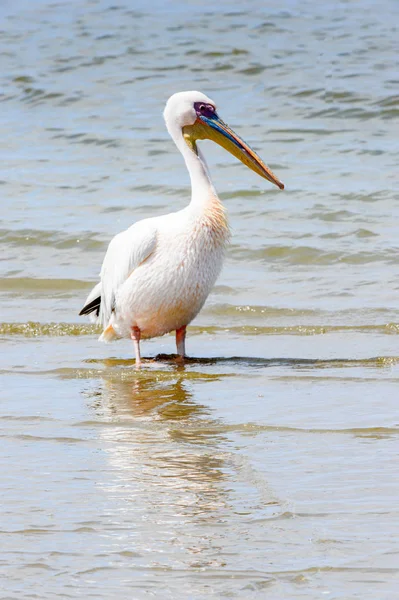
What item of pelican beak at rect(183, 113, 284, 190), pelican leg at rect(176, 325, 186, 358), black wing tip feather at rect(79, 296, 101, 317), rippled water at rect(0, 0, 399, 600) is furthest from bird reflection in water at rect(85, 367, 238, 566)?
pelican beak at rect(183, 113, 284, 190)

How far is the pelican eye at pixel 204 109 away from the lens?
21.4 ft

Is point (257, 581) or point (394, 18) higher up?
point (394, 18)

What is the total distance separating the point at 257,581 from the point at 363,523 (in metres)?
0.52

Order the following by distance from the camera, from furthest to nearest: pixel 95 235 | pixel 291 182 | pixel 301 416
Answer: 1. pixel 291 182
2. pixel 95 235
3. pixel 301 416

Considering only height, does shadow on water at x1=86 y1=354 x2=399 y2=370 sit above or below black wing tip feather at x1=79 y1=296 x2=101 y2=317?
below

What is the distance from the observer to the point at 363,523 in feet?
11.7

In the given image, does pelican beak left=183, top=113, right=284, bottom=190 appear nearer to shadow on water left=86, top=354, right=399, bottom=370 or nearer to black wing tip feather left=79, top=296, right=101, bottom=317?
shadow on water left=86, top=354, right=399, bottom=370

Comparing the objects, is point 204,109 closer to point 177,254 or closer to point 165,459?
point 177,254

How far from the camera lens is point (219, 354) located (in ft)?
22.4

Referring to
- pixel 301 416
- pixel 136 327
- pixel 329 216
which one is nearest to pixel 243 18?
pixel 329 216

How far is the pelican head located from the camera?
6.49 meters

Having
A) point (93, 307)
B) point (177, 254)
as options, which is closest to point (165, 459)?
point (177, 254)

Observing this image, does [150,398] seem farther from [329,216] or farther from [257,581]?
[329,216]

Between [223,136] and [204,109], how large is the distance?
0.61 ft
